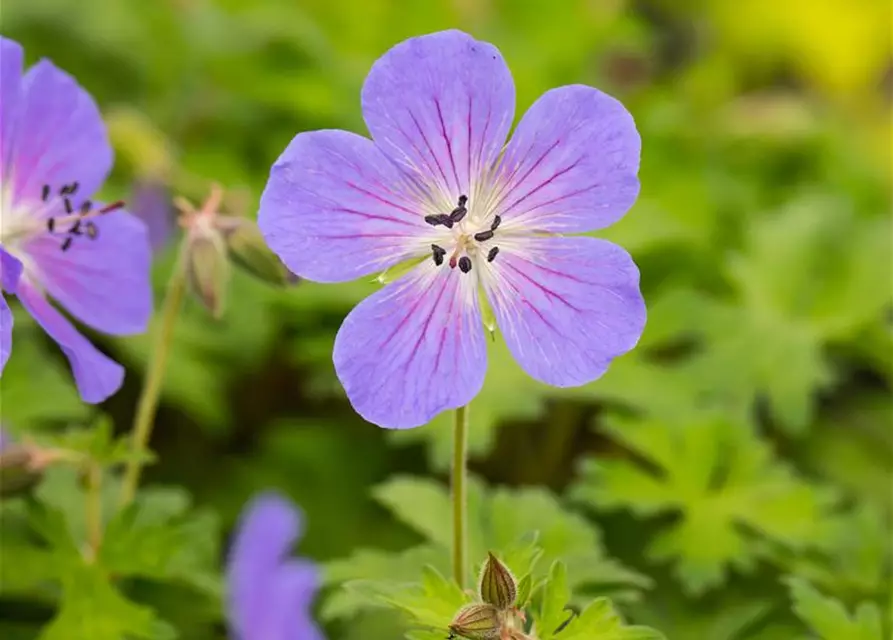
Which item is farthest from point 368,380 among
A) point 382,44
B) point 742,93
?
point 742,93

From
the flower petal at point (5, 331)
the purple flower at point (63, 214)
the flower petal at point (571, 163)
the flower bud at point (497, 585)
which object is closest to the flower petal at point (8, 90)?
the purple flower at point (63, 214)

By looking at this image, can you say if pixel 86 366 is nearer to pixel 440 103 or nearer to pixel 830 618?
pixel 440 103

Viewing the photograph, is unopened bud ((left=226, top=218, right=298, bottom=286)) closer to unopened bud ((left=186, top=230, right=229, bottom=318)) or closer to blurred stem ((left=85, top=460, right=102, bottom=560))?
unopened bud ((left=186, top=230, right=229, bottom=318))

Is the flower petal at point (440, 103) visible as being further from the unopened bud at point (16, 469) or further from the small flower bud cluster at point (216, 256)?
the unopened bud at point (16, 469)

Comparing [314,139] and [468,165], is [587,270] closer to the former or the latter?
[468,165]

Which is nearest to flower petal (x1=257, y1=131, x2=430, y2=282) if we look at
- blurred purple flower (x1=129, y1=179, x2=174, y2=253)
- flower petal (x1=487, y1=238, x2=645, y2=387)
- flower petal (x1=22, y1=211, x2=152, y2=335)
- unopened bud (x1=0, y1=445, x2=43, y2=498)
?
flower petal (x1=487, y1=238, x2=645, y2=387)

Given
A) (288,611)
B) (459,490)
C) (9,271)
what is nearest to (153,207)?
(288,611)
